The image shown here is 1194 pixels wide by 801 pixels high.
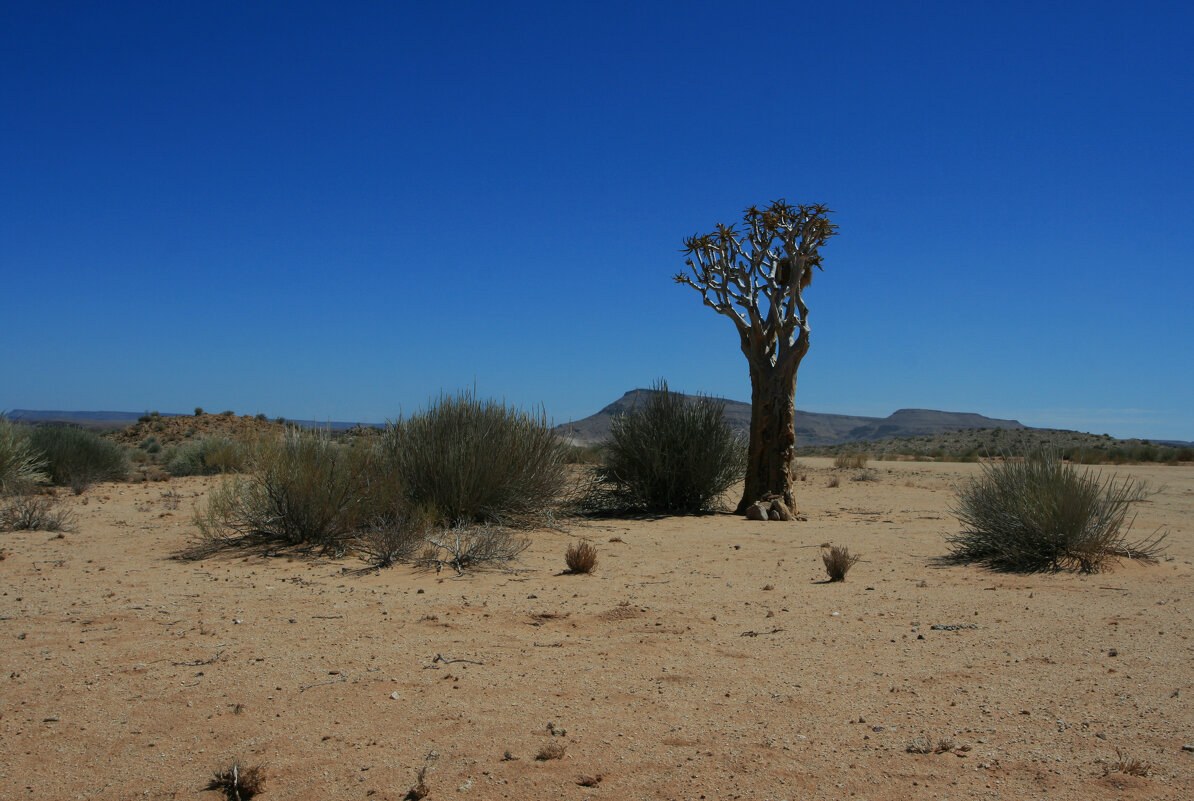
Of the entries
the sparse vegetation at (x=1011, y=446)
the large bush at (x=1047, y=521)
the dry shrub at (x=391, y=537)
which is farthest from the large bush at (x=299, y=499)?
the sparse vegetation at (x=1011, y=446)

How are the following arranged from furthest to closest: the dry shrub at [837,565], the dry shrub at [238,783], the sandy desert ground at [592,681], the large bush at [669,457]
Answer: the large bush at [669,457] → the dry shrub at [837,565] → the sandy desert ground at [592,681] → the dry shrub at [238,783]

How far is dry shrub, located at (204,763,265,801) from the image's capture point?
11.5 feet

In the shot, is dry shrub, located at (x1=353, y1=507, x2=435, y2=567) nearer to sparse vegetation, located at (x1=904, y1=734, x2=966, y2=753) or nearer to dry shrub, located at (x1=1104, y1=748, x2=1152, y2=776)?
sparse vegetation, located at (x1=904, y1=734, x2=966, y2=753)

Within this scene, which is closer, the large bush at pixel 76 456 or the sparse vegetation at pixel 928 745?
the sparse vegetation at pixel 928 745

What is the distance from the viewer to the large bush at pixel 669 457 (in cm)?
1435

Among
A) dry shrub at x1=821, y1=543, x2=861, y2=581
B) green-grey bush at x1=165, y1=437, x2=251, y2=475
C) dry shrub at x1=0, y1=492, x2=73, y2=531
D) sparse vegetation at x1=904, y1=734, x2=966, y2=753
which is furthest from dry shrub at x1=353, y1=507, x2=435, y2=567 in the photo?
green-grey bush at x1=165, y1=437, x2=251, y2=475

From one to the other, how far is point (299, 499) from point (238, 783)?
6.05 m

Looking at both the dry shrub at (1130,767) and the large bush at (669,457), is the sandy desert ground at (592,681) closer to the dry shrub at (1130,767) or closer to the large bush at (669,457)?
the dry shrub at (1130,767)

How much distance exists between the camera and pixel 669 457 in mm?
14281

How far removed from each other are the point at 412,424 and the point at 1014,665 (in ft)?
28.8

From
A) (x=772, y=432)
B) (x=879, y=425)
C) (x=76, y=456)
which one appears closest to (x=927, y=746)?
(x=772, y=432)

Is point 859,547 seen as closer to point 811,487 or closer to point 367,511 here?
point 367,511

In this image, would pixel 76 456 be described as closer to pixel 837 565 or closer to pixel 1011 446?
pixel 837 565

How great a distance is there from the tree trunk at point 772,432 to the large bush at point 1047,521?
4.60 m
